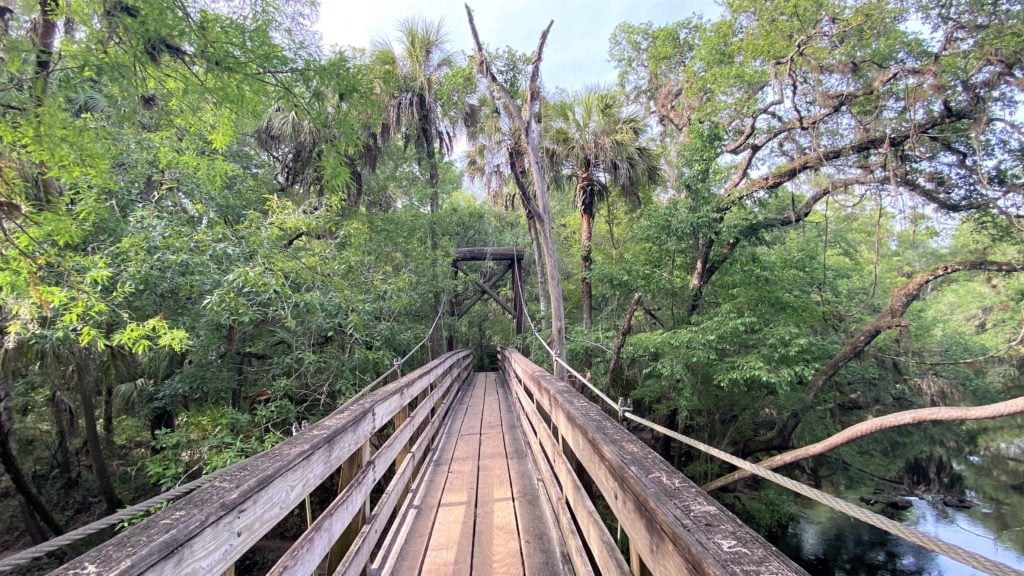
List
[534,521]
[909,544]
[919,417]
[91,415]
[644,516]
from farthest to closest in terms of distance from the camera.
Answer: [909,544] < [91,415] < [919,417] < [534,521] < [644,516]

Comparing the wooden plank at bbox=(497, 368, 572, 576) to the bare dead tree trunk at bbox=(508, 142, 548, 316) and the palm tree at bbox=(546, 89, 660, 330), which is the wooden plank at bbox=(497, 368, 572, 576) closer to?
the bare dead tree trunk at bbox=(508, 142, 548, 316)

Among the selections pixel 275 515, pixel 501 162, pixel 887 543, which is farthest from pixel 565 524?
pixel 887 543

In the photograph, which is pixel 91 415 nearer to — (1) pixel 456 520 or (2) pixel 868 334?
(1) pixel 456 520

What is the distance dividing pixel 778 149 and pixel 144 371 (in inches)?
479

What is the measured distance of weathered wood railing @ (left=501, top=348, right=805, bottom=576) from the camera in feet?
3.18

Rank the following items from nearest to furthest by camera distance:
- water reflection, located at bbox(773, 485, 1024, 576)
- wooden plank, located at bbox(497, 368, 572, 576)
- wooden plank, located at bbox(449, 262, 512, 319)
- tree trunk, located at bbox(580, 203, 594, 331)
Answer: wooden plank, located at bbox(497, 368, 572, 576) < water reflection, located at bbox(773, 485, 1024, 576) < tree trunk, located at bbox(580, 203, 594, 331) < wooden plank, located at bbox(449, 262, 512, 319)

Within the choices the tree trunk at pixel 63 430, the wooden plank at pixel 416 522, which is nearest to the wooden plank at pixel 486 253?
the tree trunk at pixel 63 430

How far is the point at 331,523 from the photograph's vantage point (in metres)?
1.72

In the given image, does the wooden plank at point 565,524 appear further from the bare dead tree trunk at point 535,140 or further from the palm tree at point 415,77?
the palm tree at point 415,77

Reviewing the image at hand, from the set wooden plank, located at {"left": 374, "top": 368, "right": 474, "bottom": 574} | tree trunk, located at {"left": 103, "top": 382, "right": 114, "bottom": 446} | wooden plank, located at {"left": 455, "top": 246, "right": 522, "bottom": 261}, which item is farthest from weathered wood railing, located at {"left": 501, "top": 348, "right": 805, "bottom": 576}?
wooden plank, located at {"left": 455, "top": 246, "right": 522, "bottom": 261}

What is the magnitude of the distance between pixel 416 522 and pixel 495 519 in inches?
19.8

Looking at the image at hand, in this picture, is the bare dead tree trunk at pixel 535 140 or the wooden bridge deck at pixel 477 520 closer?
the wooden bridge deck at pixel 477 520

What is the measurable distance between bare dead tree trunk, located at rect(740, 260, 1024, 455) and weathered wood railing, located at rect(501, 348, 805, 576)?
7.56 meters

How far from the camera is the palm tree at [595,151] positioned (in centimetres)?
1066
